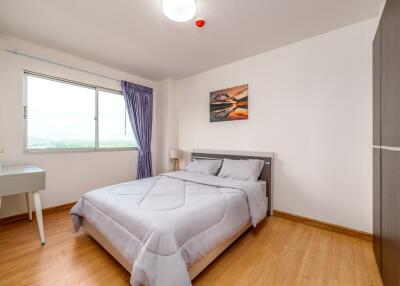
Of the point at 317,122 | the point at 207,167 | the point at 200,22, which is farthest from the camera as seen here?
the point at 207,167

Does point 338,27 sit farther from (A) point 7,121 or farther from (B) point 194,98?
(A) point 7,121

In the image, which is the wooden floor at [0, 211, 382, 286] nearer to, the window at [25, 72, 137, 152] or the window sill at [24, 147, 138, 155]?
the window sill at [24, 147, 138, 155]

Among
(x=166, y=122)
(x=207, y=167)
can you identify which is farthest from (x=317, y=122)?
(x=166, y=122)

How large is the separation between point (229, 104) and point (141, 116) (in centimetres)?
182

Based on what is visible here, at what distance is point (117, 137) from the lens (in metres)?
3.50

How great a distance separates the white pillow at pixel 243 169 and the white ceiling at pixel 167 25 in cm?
168

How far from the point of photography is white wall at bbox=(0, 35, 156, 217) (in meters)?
2.31

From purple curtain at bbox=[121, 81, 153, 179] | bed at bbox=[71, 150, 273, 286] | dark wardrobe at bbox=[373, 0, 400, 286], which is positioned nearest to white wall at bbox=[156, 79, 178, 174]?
purple curtain at bbox=[121, 81, 153, 179]

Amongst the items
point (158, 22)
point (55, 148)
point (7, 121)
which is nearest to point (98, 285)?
point (55, 148)

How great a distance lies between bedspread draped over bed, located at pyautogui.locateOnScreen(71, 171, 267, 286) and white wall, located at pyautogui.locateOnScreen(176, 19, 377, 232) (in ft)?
2.46

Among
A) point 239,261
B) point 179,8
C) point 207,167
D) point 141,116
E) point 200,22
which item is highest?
point 200,22

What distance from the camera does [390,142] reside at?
3.99 ft

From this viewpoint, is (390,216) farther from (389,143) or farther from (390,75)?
(390,75)

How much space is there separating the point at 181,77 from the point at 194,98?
60 cm
